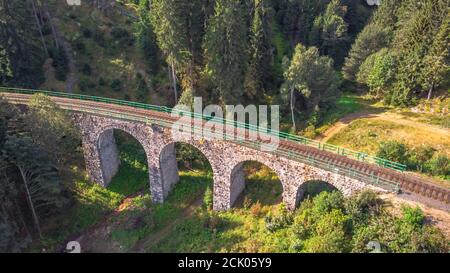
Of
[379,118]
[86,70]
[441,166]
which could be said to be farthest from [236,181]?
[86,70]

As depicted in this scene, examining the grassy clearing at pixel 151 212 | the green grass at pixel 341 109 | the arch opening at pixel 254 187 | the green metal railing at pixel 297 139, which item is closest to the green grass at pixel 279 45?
the green grass at pixel 341 109

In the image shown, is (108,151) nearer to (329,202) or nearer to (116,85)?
(116,85)

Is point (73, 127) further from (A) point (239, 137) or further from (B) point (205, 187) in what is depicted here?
(A) point (239, 137)

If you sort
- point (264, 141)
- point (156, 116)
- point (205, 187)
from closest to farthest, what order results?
point (264, 141) → point (156, 116) → point (205, 187)

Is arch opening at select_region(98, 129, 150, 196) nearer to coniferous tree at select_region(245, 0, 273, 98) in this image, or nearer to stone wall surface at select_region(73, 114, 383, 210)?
stone wall surface at select_region(73, 114, 383, 210)

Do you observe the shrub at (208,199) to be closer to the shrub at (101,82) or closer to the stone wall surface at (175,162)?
the stone wall surface at (175,162)

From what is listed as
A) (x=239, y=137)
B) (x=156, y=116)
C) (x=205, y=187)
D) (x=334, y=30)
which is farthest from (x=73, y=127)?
(x=334, y=30)
